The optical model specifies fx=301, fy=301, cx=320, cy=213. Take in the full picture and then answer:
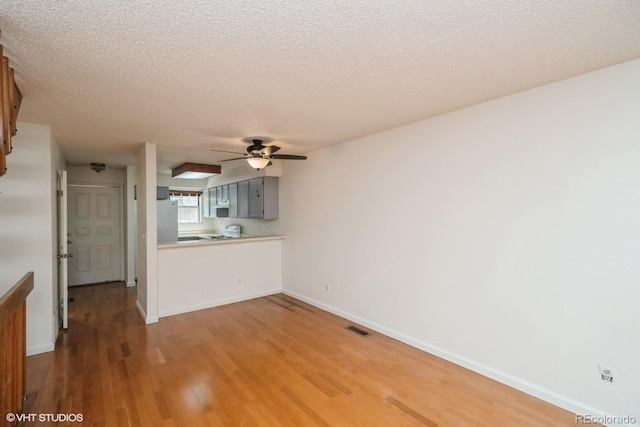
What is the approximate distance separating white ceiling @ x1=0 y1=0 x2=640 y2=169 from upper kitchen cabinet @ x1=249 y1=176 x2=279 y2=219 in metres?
2.52

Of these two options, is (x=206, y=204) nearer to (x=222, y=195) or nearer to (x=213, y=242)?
(x=222, y=195)

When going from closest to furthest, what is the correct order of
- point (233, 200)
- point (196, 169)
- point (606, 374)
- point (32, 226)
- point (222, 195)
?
1. point (606, 374)
2. point (32, 226)
3. point (196, 169)
4. point (233, 200)
5. point (222, 195)

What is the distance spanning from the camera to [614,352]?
211 centimetres

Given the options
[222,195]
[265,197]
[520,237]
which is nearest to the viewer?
[520,237]

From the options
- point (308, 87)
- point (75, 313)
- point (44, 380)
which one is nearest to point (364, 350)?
point (308, 87)

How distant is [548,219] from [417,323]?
5.52 feet

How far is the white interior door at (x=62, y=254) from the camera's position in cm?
375

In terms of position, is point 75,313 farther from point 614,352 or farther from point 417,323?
point 614,352

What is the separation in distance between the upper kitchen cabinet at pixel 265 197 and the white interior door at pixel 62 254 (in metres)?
2.81

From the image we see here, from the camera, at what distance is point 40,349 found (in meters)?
3.25

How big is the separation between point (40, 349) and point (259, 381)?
2.54m

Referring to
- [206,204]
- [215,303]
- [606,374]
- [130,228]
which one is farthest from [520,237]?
[206,204]

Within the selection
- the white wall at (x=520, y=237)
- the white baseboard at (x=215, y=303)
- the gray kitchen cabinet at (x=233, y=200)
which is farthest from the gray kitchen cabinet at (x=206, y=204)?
the white wall at (x=520, y=237)

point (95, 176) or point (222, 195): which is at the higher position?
point (95, 176)
